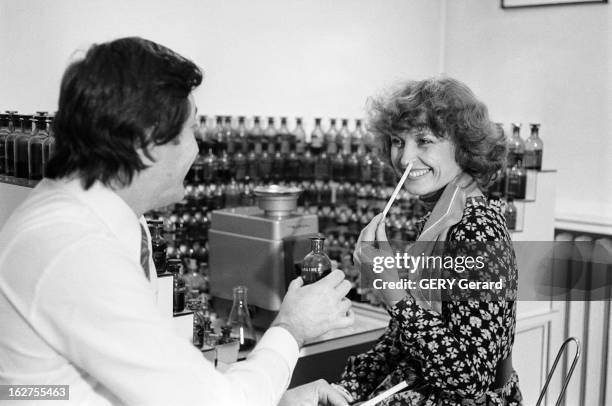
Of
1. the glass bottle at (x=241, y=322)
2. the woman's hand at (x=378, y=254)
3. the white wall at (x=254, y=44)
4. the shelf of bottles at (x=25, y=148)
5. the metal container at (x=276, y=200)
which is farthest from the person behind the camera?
the white wall at (x=254, y=44)

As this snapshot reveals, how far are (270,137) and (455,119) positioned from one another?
2184mm

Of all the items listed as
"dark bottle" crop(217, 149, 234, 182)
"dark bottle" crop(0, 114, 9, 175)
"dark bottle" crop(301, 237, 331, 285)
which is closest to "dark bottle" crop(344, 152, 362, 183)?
"dark bottle" crop(217, 149, 234, 182)

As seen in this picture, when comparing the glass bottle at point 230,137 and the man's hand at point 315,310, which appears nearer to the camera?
the man's hand at point 315,310

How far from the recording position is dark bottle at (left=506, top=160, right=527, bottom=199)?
12.7 feet

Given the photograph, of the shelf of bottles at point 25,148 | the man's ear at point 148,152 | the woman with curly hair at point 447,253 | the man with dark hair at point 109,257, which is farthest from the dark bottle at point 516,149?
the man's ear at point 148,152

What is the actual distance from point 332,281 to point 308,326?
11cm

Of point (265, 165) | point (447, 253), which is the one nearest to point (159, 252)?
point (447, 253)

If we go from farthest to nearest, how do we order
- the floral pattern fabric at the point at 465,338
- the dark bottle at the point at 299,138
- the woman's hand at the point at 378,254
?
the dark bottle at the point at 299,138 → the woman's hand at the point at 378,254 → the floral pattern fabric at the point at 465,338

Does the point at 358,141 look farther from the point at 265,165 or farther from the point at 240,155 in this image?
the point at 240,155

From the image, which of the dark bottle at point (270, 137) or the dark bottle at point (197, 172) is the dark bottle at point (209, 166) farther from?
the dark bottle at point (270, 137)

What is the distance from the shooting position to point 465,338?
192 cm

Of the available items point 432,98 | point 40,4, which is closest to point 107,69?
point 432,98

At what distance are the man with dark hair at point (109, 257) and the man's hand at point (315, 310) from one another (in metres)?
0.06

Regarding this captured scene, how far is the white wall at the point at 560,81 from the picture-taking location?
461cm
